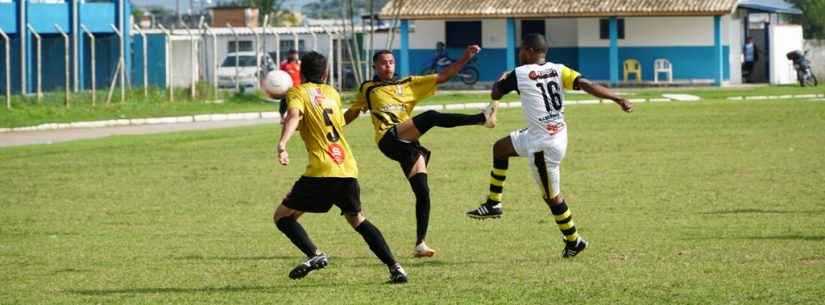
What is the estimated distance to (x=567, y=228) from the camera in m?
12.0

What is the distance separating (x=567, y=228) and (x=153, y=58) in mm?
41495

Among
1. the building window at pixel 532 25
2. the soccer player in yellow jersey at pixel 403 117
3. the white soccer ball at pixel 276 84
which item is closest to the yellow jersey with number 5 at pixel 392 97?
the soccer player in yellow jersey at pixel 403 117

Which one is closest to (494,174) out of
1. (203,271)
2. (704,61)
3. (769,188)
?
(203,271)

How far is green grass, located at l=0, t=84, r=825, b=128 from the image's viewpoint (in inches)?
1484

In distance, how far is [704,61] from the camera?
5575cm

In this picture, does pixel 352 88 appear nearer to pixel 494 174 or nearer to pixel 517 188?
pixel 517 188

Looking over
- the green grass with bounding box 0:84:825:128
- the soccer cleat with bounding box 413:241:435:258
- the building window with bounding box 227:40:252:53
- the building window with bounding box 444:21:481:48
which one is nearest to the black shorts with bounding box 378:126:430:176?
the soccer cleat with bounding box 413:241:435:258

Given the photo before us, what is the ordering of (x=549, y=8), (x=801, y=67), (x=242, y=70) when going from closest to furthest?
(x=801, y=67) < (x=549, y=8) < (x=242, y=70)

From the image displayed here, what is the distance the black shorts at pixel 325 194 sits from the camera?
10.6m

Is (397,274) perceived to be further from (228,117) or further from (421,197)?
(228,117)

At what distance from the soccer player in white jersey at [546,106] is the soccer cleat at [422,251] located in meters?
1.06

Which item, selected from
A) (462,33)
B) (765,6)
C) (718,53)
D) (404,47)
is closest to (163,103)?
(404,47)

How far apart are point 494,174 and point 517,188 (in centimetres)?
687

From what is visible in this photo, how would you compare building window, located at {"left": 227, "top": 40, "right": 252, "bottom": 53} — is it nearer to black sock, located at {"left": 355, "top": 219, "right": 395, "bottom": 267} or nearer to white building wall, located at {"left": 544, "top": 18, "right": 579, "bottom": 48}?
white building wall, located at {"left": 544, "top": 18, "right": 579, "bottom": 48}
